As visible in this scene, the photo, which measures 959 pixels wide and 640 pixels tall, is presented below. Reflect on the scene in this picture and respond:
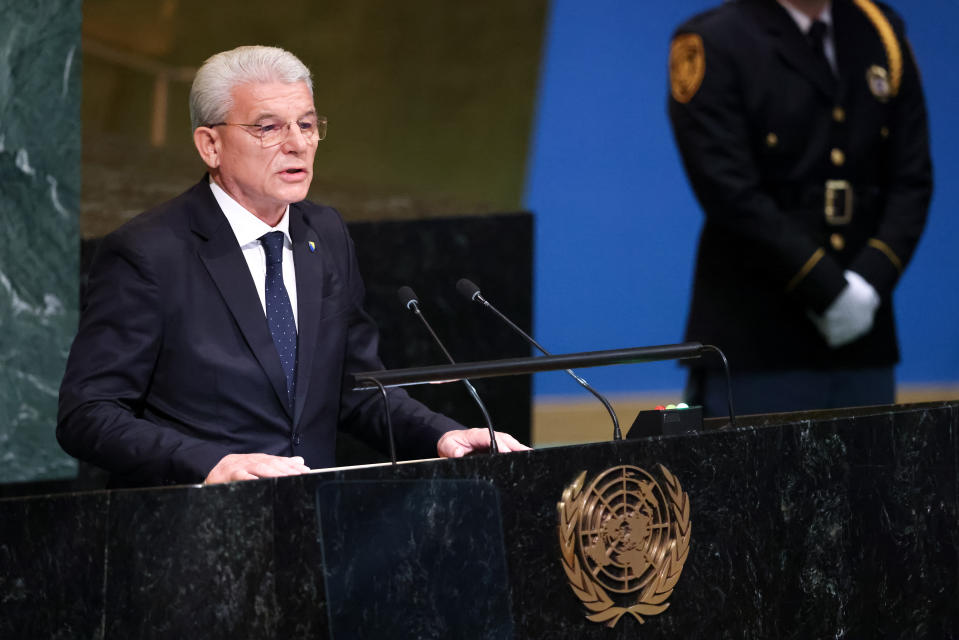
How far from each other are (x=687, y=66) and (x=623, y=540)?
1967 millimetres

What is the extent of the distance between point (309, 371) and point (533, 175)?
3.98 m

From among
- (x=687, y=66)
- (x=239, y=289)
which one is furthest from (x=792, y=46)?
(x=239, y=289)

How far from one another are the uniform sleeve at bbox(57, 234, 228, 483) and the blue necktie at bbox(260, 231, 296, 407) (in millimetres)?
194

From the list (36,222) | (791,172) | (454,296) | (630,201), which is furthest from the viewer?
(630,201)

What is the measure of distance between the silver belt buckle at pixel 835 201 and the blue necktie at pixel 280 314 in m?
1.74

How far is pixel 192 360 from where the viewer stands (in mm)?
2641

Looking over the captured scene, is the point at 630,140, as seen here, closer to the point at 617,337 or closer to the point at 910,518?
the point at 617,337

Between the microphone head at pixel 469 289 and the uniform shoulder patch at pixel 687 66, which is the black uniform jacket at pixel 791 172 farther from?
the microphone head at pixel 469 289

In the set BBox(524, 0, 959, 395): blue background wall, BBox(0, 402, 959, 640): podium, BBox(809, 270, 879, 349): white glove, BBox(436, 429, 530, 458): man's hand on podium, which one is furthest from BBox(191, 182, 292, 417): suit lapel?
BBox(524, 0, 959, 395): blue background wall

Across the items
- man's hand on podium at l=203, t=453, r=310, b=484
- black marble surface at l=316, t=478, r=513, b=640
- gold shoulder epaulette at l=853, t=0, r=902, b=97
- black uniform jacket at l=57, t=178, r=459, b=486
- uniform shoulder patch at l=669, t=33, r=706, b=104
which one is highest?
gold shoulder epaulette at l=853, t=0, r=902, b=97

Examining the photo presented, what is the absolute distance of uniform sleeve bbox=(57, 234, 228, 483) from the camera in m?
2.46

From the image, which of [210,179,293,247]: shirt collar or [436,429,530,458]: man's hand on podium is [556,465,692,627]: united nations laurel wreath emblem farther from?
[210,179,293,247]: shirt collar

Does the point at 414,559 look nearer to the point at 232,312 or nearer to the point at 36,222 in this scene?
the point at 232,312

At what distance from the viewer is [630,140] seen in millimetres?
6516
